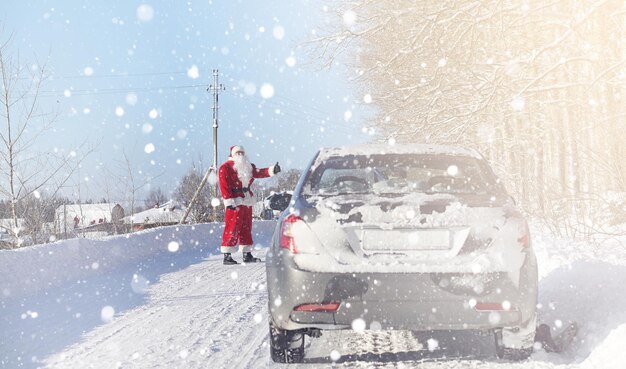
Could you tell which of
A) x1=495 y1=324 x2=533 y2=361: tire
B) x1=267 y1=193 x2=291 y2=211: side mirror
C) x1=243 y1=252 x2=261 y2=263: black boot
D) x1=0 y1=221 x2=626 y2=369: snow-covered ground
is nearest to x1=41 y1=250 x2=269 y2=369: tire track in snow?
x1=0 y1=221 x2=626 y2=369: snow-covered ground

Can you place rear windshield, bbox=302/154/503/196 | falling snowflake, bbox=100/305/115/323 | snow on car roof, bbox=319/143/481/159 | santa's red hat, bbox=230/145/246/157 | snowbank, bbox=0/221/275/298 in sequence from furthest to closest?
santa's red hat, bbox=230/145/246/157, snowbank, bbox=0/221/275/298, falling snowflake, bbox=100/305/115/323, snow on car roof, bbox=319/143/481/159, rear windshield, bbox=302/154/503/196

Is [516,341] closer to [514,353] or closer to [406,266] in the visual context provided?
[514,353]

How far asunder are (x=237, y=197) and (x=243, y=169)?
531 millimetres

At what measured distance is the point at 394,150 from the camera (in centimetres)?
429

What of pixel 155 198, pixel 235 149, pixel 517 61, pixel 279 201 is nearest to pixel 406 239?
pixel 279 201

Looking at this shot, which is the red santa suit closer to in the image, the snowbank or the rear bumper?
the snowbank

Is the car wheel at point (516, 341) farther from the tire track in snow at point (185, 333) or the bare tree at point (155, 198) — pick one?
the bare tree at point (155, 198)

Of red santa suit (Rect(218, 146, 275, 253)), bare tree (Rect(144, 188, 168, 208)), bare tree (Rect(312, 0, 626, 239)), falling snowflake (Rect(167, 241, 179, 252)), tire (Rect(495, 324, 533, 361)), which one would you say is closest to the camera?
tire (Rect(495, 324, 533, 361))

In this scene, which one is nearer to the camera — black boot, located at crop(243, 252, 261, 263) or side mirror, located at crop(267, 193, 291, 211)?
side mirror, located at crop(267, 193, 291, 211)

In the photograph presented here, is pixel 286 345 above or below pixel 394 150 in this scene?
below

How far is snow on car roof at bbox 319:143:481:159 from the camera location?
4262 mm

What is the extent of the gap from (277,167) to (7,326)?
16.0 feet

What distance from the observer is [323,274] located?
338 cm

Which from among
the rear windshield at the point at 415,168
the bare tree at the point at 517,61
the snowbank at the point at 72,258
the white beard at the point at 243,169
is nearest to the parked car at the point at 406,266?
the rear windshield at the point at 415,168
